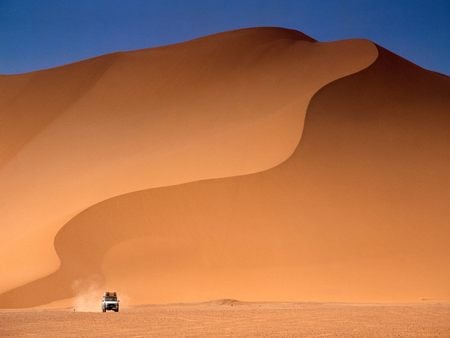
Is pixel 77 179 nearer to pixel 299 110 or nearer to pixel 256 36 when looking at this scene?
pixel 299 110

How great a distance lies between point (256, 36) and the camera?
229 feet

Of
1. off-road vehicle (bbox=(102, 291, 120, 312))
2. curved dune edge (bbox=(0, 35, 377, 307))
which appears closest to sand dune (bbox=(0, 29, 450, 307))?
curved dune edge (bbox=(0, 35, 377, 307))

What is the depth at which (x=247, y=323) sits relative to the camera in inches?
1029

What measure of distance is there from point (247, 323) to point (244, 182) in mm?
23444

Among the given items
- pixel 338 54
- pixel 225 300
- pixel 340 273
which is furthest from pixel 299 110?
pixel 225 300

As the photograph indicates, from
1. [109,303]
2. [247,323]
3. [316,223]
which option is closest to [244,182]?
[316,223]

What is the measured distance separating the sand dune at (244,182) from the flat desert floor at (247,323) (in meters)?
10.9

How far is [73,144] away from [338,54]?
2135cm

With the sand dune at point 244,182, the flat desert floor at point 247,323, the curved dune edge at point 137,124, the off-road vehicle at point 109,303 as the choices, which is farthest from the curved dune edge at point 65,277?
the flat desert floor at point 247,323

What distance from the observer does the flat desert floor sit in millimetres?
22625

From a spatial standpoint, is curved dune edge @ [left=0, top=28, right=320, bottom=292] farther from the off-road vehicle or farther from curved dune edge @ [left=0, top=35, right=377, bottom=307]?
the off-road vehicle

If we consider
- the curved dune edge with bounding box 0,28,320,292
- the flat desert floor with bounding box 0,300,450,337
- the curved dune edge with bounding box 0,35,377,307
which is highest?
the curved dune edge with bounding box 0,28,320,292

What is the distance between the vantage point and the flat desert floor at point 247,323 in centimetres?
2262

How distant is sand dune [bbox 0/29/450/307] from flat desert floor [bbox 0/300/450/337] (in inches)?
429
